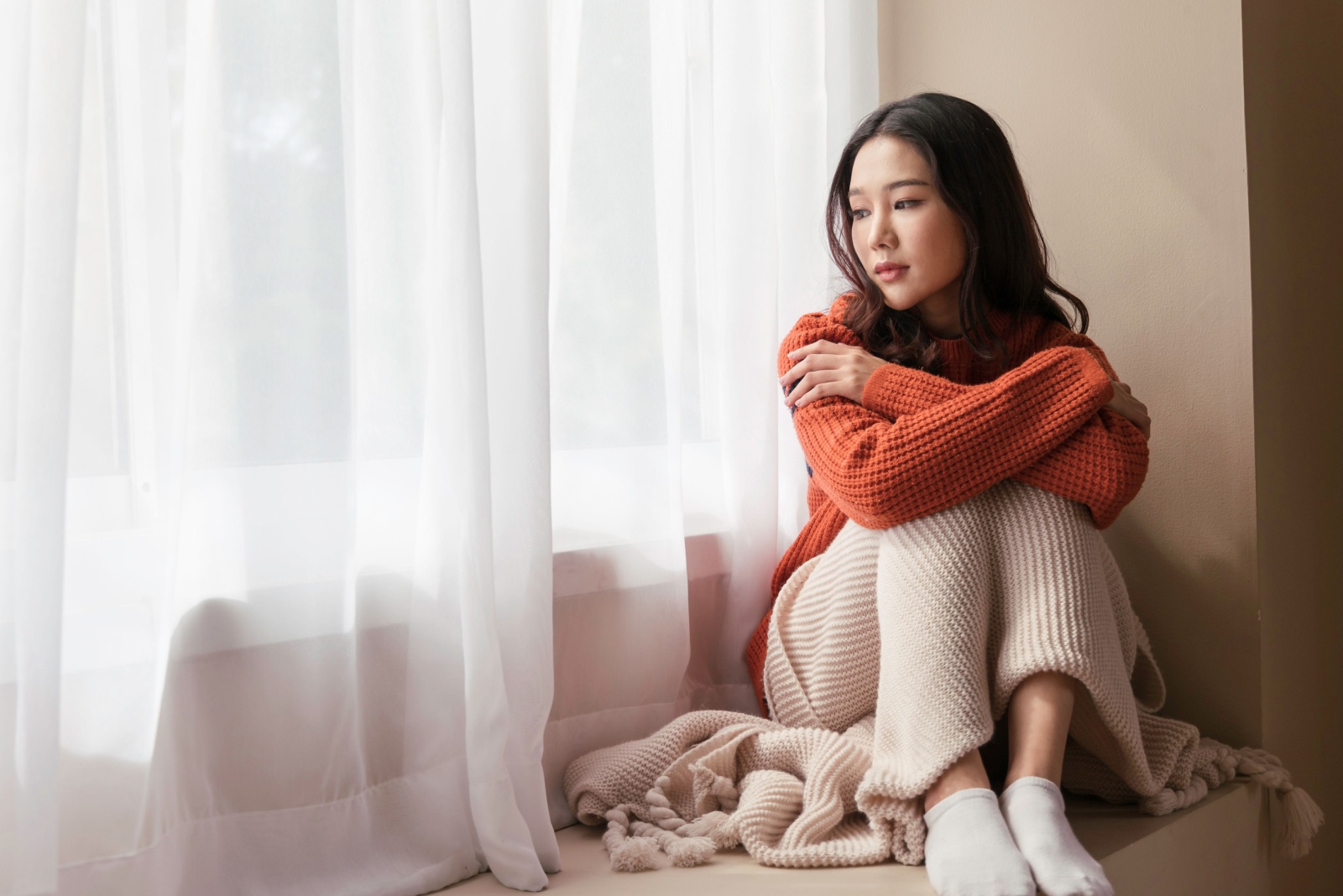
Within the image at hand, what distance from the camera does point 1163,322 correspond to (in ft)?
4.35

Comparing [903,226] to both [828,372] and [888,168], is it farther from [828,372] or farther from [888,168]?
[828,372]

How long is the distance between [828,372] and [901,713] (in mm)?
389

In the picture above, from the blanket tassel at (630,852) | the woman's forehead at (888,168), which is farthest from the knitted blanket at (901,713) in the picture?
the woman's forehead at (888,168)

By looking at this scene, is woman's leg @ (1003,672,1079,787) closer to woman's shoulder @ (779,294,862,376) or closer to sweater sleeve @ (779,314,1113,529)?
sweater sleeve @ (779,314,1113,529)

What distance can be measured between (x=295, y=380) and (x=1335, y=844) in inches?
57.1

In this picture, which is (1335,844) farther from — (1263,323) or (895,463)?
(895,463)

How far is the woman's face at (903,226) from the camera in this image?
3.93 ft

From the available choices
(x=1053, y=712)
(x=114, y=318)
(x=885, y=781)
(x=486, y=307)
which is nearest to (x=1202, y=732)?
(x=1053, y=712)

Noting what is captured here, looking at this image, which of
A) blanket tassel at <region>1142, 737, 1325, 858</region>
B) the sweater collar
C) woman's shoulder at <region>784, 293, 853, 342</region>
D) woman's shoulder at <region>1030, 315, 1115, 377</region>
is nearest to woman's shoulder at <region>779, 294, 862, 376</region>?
woman's shoulder at <region>784, 293, 853, 342</region>

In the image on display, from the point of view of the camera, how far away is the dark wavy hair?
1198mm

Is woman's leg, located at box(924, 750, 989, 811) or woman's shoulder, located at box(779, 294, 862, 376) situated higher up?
woman's shoulder, located at box(779, 294, 862, 376)

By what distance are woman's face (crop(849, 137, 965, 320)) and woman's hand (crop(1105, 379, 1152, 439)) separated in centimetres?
23

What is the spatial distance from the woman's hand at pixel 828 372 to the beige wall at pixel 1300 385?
0.51 metres

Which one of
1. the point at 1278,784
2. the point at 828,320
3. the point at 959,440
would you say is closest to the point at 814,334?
the point at 828,320
